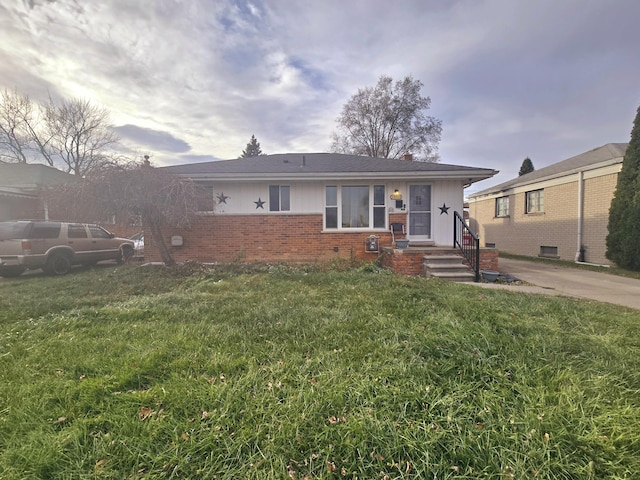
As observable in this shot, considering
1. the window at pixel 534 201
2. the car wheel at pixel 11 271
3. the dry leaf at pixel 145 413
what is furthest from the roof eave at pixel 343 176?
the dry leaf at pixel 145 413

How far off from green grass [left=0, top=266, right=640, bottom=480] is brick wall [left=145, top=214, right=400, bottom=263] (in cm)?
471

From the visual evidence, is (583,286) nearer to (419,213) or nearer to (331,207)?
(419,213)

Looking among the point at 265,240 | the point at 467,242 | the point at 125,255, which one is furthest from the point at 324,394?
the point at 125,255

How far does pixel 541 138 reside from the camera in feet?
46.6

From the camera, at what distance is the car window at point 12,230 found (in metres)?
7.14

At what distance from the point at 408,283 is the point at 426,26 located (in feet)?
25.7

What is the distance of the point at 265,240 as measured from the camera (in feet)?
28.9

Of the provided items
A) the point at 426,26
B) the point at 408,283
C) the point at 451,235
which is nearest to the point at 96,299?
the point at 408,283

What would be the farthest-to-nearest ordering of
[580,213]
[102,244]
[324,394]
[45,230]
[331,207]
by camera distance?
[580,213]
[102,244]
[331,207]
[45,230]
[324,394]

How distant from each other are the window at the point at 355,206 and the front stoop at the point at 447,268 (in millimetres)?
1985

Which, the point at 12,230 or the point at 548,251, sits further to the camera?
the point at 548,251

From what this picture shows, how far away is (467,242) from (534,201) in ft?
25.9

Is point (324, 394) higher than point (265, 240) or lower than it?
lower

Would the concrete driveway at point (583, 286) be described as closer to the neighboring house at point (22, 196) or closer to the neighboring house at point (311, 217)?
the neighboring house at point (311, 217)
